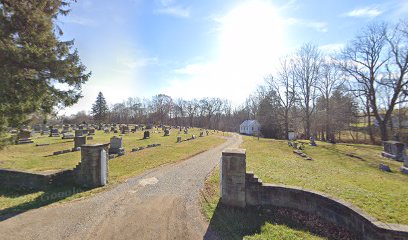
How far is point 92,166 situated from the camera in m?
9.41

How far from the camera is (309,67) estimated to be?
118 feet

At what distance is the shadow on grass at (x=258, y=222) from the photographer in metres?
5.81

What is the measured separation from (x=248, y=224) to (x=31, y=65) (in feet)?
32.2

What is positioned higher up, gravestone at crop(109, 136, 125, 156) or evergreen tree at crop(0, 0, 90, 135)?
evergreen tree at crop(0, 0, 90, 135)

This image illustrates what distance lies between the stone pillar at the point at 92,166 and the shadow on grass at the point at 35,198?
0.40m

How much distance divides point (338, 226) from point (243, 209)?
9.31 feet

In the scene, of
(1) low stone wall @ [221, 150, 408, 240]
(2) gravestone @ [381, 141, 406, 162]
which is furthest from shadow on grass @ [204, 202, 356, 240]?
(2) gravestone @ [381, 141, 406, 162]

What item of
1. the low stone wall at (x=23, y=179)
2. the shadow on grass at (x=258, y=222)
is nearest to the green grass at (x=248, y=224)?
the shadow on grass at (x=258, y=222)

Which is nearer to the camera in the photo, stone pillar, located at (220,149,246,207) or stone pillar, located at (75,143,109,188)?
stone pillar, located at (220,149,246,207)

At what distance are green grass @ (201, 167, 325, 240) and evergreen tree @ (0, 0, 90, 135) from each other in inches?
307

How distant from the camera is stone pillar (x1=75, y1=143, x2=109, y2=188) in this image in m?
9.37

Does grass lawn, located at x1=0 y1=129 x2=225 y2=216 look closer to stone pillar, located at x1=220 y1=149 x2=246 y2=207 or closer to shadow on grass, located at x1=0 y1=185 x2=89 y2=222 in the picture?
shadow on grass, located at x1=0 y1=185 x2=89 y2=222

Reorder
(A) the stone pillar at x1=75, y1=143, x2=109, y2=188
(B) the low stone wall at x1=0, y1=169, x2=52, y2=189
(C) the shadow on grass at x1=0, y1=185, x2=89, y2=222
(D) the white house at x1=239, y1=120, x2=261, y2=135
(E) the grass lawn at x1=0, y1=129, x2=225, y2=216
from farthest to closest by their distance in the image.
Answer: (D) the white house at x1=239, y1=120, x2=261, y2=135 < (A) the stone pillar at x1=75, y1=143, x2=109, y2=188 < (B) the low stone wall at x1=0, y1=169, x2=52, y2=189 < (E) the grass lawn at x1=0, y1=129, x2=225, y2=216 < (C) the shadow on grass at x1=0, y1=185, x2=89, y2=222

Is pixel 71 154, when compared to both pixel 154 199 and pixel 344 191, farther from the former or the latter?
pixel 344 191
